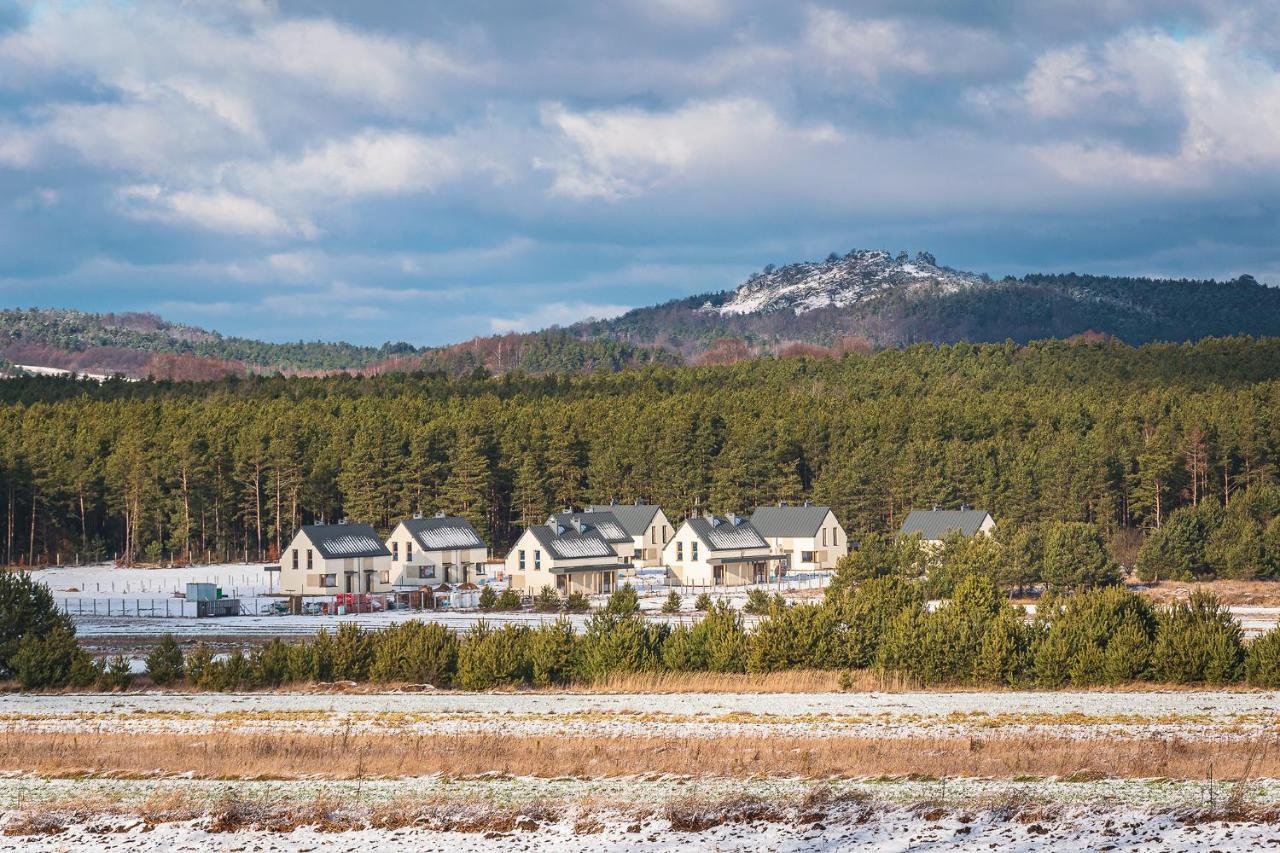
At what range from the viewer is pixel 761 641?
124 ft

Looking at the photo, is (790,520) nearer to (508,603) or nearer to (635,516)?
(635,516)

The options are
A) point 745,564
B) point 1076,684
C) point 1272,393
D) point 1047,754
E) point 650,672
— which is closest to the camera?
point 1047,754

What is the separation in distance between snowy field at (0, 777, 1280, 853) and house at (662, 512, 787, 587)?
66.6m

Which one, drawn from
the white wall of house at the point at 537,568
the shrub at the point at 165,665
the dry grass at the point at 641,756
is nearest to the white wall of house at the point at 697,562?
the white wall of house at the point at 537,568

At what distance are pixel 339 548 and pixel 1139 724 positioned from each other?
190 feet

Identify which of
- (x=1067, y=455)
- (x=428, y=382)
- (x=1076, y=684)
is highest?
(x=428, y=382)

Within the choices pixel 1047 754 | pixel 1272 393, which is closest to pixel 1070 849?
pixel 1047 754

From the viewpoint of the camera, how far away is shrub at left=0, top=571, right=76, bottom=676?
38844mm

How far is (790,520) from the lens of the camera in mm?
95062

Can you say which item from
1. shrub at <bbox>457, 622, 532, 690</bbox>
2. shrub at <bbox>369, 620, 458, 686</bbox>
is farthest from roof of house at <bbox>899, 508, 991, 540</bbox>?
shrub at <bbox>369, 620, 458, 686</bbox>

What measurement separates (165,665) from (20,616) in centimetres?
428

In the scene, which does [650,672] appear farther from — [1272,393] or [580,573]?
[1272,393]

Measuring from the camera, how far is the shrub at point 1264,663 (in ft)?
111

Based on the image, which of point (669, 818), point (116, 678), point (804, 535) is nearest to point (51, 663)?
point (116, 678)
